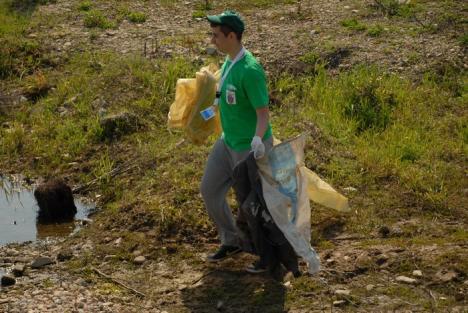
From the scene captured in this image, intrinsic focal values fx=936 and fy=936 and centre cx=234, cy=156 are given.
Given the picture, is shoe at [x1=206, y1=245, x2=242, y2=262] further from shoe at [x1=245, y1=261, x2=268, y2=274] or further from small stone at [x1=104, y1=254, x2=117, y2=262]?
small stone at [x1=104, y1=254, x2=117, y2=262]

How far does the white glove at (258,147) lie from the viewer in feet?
17.9

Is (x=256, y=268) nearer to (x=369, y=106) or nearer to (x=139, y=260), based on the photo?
(x=139, y=260)

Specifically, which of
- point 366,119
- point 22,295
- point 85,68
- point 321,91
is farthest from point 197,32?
point 22,295

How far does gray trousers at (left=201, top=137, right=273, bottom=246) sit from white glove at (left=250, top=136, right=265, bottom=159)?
29cm

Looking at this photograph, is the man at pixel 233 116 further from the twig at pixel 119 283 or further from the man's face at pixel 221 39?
the twig at pixel 119 283

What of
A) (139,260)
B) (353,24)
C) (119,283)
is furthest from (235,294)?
(353,24)

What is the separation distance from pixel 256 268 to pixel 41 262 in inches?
60.2

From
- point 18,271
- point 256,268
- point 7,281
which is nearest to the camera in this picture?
point 256,268

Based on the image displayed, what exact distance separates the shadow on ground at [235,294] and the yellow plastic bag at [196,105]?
3.07 ft

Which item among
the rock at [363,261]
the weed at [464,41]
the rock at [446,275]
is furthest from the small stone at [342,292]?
the weed at [464,41]

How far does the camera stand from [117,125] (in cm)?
856

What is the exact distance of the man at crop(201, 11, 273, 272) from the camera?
215 inches

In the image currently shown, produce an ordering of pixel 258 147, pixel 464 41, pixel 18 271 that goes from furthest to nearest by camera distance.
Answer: pixel 464 41 < pixel 18 271 < pixel 258 147

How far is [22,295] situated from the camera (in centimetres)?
591
